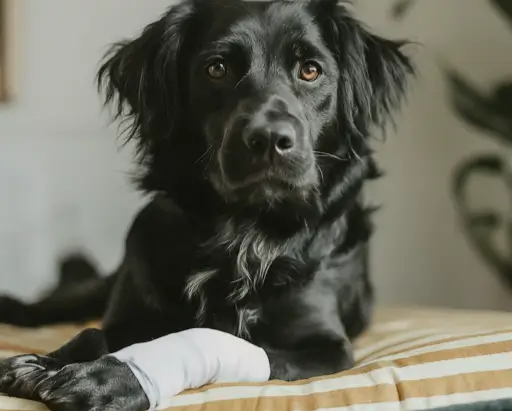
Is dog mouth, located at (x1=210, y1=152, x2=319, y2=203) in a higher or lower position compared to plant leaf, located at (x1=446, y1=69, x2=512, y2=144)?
higher

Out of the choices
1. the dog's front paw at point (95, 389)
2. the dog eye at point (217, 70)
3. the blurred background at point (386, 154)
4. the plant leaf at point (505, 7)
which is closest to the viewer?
the dog's front paw at point (95, 389)

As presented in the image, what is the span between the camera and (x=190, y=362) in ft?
3.54

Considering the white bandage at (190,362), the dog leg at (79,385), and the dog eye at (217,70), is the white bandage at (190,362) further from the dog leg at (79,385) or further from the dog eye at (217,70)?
the dog eye at (217,70)

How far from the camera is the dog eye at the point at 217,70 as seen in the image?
1.40 meters

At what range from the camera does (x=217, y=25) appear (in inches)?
56.2

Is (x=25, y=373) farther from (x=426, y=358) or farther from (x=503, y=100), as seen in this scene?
(x=503, y=100)

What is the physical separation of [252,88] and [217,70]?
9cm

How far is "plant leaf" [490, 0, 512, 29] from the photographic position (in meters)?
2.04

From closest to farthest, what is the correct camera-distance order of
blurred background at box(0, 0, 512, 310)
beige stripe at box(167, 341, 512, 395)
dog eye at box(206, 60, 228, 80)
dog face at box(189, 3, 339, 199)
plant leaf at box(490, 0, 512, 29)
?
beige stripe at box(167, 341, 512, 395), dog face at box(189, 3, 339, 199), dog eye at box(206, 60, 228, 80), plant leaf at box(490, 0, 512, 29), blurred background at box(0, 0, 512, 310)

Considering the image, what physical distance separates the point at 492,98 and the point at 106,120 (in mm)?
1154

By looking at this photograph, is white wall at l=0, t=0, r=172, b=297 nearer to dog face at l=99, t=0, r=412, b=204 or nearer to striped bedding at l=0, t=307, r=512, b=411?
dog face at l=99, t=0, r=412, b=204

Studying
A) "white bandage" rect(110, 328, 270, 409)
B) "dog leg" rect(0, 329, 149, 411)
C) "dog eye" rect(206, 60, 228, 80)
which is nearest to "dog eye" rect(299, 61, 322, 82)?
"dog eye" rect(206, 60, 228, 80)

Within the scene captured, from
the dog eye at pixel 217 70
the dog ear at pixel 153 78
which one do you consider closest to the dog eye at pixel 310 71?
the dog eye at pixel 217 70

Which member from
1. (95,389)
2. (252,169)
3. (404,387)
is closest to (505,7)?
(252,169)
